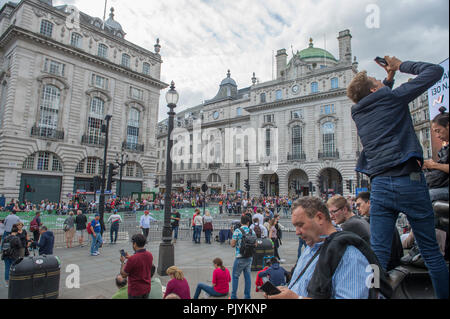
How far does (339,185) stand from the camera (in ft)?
137

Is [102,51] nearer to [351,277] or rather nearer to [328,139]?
[328,139]

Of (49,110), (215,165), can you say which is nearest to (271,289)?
(49,110)

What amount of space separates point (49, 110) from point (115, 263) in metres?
27.5

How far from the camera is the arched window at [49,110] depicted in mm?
29281

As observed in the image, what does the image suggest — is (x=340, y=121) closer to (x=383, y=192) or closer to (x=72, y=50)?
(x=72, y=50)

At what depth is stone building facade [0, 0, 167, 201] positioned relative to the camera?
1081 inches

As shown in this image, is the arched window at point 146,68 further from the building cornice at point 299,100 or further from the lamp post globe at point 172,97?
the lamp post globe at point 172,97

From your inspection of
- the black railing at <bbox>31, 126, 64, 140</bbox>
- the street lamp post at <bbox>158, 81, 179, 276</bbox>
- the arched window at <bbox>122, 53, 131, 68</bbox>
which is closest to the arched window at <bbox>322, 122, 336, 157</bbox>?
the arched window at <bbox>122, 53, 131, 68</bbox>

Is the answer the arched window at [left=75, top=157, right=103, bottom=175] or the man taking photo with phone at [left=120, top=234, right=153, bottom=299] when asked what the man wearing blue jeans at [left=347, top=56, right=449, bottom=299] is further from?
the arched window at [left=75, top=157, right=103, bottom=175]

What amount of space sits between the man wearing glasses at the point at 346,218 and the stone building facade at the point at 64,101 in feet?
91.2
